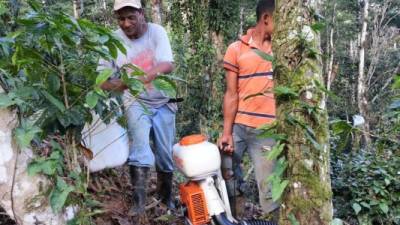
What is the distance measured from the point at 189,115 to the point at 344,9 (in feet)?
38.6

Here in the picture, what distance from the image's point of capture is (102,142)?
10.2 feet

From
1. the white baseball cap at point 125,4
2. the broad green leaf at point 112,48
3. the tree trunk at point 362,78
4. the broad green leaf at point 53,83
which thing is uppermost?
the white baseball cap at point 125,4

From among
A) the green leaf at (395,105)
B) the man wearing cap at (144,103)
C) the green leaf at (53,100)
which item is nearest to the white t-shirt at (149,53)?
the man wearing cap at (144,103)

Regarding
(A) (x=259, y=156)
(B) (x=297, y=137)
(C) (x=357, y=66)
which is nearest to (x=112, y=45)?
(B) (x=297, y=137)

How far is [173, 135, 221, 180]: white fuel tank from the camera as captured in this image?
9.27ft

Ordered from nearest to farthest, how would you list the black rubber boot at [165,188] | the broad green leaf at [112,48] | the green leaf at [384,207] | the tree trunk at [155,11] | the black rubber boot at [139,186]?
the broad green leaf at [112,48] < the black rubber boot at [139,186] < the black rubber boot at [165,188] < the green leaf at [384,207] < the tree trunk at [155,11]

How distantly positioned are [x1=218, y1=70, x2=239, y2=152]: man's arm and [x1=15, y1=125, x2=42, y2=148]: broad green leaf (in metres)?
1.52

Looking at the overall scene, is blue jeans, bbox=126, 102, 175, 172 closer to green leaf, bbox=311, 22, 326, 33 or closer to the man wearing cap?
the man wearing cap

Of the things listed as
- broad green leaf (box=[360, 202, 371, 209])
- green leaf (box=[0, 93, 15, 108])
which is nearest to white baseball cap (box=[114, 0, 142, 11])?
green leaf (box=[0, 93, 15, 108])

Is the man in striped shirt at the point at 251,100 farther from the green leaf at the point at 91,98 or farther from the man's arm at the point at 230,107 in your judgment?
the green leaf at the point at 91,98

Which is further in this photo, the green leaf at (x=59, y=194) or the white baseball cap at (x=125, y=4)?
the white baseball cap at (x=125, y=4)

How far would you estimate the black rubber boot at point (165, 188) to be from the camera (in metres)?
3.78

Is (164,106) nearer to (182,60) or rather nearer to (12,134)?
(12,134)

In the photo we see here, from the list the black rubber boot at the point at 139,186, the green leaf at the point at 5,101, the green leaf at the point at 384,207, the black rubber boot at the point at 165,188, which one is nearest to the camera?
the green leaf at the point at 5,101
